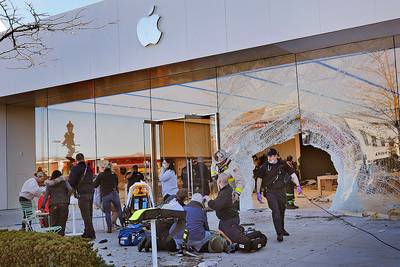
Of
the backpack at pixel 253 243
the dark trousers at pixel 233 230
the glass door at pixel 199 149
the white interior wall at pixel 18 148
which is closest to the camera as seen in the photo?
the backpack at pixel 253 243

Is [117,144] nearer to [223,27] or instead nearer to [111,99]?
[111,99]

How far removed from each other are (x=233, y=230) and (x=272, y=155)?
107 inches

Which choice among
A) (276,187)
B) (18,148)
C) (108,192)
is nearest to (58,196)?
(108,192)

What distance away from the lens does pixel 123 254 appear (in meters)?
8.13

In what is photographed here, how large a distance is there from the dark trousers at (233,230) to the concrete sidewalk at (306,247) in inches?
11.6

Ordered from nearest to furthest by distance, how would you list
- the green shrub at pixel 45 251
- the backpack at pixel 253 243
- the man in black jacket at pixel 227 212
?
1. the green shrub at pixel 45 251
2. the backpack at pixel 253 243
3. the man in black jacket at pixel 227 212

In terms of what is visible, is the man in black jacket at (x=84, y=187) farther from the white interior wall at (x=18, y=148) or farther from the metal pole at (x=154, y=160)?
the white interior wall at (x=18, y=148)

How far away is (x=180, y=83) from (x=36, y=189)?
4.65 metres

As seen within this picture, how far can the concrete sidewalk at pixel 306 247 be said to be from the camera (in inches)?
276

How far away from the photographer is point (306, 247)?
26.2 feet

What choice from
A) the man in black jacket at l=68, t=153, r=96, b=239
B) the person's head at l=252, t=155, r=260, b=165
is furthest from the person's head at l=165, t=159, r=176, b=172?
the man in black jacket at l=68, t=153, r=96, b=239

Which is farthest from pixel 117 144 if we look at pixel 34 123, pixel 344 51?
pixel 344 51

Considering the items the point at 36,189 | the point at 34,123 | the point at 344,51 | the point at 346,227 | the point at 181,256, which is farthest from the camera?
the point at 34,123

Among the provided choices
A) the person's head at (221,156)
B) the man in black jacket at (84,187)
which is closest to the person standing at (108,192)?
the man in black jacket at (84,187)
